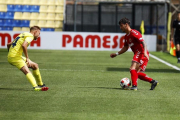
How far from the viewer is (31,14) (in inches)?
1270

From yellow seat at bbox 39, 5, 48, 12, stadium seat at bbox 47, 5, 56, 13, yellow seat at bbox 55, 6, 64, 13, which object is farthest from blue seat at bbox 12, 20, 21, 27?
yellow seat at bbox 55, 6, 64, 13

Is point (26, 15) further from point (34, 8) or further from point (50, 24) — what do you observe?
point (50, 24)

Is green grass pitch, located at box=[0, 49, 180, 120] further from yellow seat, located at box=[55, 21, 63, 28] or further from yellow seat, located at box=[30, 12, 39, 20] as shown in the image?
yellow seat, located at box=[30, 12, 39, 20]

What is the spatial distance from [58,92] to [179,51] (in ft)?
31.1

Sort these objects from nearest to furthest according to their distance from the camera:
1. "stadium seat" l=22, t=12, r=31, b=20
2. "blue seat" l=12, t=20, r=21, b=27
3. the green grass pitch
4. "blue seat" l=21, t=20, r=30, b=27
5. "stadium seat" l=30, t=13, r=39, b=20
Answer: the green grass pitch, "blue seat" l=21, t=20, r=30, b=27, "blue seat" l=12, t=20, r=21, b=27, "stadium seat" l=22, t=12, r=31, b=20, "stadium seat" l=30, t=13, r=39, b=20

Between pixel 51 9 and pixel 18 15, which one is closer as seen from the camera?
pixel 18 15

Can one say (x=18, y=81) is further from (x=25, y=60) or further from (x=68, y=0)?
(x=68, y=0)

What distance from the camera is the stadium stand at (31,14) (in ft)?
103

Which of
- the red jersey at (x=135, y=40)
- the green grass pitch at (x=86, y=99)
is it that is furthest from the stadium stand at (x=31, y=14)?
the red jersey at (x=135, y=40)

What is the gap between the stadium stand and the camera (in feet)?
103

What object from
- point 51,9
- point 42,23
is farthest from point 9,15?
point 51,9

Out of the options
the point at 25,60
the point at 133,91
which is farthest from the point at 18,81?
the point at 133,91

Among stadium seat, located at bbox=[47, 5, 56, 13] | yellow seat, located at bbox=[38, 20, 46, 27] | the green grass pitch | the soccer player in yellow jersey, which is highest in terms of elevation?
stadium seat, located at bbox=[47, 5, 56, 13]

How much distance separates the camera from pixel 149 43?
1105 inches
